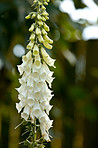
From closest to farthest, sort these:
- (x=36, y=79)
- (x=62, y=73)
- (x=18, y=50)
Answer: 1. (x=36, y=79)
2. (x=18, y=50)
3. (x=62, y=73)

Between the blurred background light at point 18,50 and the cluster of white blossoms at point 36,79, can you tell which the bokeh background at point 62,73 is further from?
Answer: the cluster of white blossoms at point 36,79

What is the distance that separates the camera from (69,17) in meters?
1.58

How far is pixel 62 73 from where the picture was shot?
1873 millimetres

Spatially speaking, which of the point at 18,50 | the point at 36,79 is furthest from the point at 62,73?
the point at 36,79

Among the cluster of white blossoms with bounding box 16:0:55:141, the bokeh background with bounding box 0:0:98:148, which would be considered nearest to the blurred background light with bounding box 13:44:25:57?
the bokeh background with bounding box 0:0:98:148

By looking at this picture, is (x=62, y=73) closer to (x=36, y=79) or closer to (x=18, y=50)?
(x=18, y=50)

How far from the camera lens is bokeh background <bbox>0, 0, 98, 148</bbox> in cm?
146

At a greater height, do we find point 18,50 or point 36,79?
point 18,50

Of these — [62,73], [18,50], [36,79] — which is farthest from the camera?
[62,73]

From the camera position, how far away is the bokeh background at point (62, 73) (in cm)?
146

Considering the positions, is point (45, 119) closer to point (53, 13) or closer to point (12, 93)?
point (53, 13)

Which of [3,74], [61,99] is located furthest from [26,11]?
[61,99]

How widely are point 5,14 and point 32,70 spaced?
961 mm

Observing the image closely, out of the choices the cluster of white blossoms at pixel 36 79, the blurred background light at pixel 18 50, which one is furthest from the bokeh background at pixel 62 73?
the cluster of white blossoms at pixel 36 79
